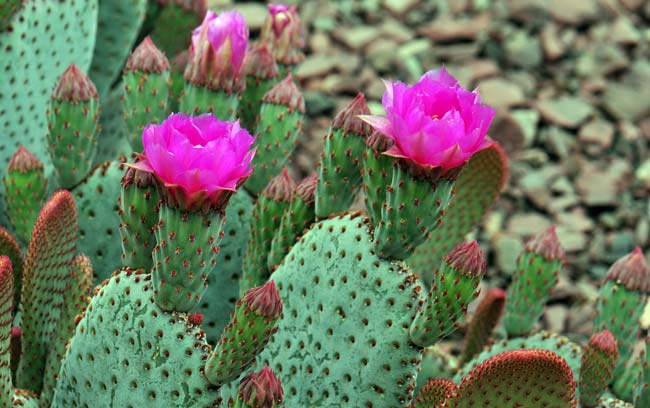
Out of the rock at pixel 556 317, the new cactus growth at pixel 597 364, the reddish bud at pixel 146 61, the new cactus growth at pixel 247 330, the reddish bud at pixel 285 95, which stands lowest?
the rock at pixel 556 317

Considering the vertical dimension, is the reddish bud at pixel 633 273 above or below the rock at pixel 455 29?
above

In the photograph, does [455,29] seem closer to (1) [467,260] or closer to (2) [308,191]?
(2) [308,191]

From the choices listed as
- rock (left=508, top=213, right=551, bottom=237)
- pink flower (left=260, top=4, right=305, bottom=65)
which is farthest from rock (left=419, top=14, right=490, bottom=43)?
pink flower (left=260, top=4, right=305, bottom=65)

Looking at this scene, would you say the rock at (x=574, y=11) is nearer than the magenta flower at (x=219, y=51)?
No

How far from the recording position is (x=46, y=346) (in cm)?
217

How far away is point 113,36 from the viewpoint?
2.80 m

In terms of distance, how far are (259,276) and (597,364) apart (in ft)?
2.08

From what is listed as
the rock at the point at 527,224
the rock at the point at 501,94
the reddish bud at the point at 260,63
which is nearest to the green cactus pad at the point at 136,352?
the reddish bud at the point at 260,63

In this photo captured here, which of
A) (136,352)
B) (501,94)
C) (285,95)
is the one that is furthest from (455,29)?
(136,352)

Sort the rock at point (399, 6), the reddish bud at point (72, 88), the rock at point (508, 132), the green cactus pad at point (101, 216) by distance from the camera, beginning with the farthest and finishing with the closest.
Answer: the rock at point (399, 6), the rock at point (508, 132), the green cactus pad at point (101, 216), the reddish bud at point (72, 88)

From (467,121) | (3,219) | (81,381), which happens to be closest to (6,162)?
(3,219)

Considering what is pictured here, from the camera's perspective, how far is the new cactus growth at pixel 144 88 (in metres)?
2.23

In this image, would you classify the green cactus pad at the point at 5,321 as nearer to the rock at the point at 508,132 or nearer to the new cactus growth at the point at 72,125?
the new cactus growth at the point at 72,125

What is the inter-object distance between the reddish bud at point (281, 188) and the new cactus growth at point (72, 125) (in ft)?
1.22
